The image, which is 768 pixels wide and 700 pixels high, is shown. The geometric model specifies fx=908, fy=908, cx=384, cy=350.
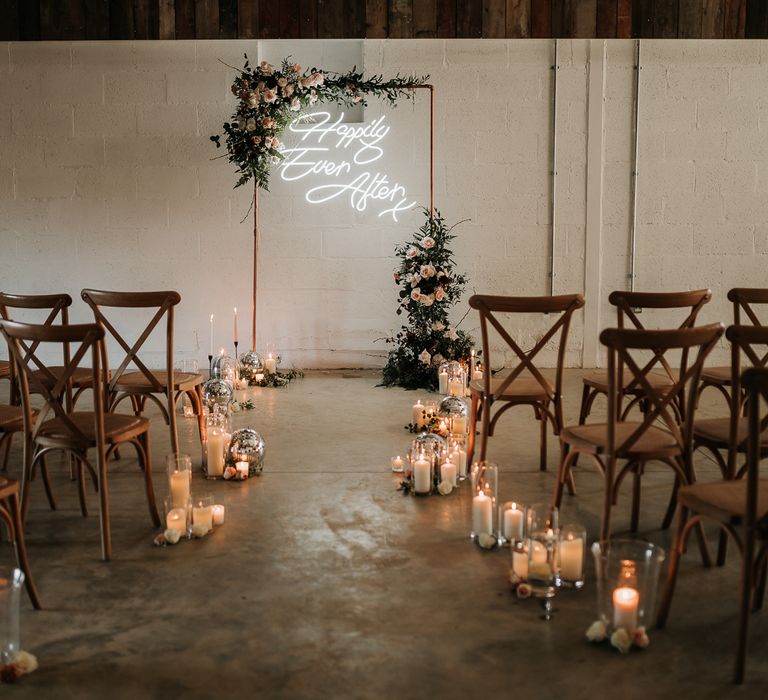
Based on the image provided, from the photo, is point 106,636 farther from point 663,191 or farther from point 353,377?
point 663,191

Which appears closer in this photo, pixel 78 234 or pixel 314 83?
pixel 314 83

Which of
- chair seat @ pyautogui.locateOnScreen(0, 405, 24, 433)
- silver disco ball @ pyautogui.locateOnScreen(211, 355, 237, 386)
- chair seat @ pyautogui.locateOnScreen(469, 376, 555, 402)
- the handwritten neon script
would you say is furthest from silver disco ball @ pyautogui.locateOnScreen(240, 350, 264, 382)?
chair seat @ pyautogui.locateOnScreen(0, 405, 24, 433)

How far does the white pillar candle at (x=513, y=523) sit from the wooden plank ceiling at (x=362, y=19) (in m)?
4.79

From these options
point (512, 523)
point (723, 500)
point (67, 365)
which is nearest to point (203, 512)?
point (67, 365)

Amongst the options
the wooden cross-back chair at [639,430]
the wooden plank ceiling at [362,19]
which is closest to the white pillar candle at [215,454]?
the wooden cross-back chair at [639,430]

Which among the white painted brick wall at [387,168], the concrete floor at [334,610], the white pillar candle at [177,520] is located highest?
the white painted brick wall at [387,168]

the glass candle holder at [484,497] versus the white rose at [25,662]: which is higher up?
the glass candle holder at [484,497]

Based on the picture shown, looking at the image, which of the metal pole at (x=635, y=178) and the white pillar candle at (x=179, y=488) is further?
the metal pole at (x=635, y=178)

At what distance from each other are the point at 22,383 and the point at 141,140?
14.8 feet

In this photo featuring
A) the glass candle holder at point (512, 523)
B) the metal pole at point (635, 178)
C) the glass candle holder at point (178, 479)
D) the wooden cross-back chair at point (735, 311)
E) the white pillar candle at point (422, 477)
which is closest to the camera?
the glass candle holder at point (512, 523)

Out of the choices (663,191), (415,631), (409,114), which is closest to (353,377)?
(409,114)

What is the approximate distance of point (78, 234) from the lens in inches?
302

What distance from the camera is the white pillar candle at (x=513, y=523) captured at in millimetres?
3547

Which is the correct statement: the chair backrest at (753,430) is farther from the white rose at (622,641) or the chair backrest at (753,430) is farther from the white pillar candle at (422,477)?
the white pillar candle at (422,477)
